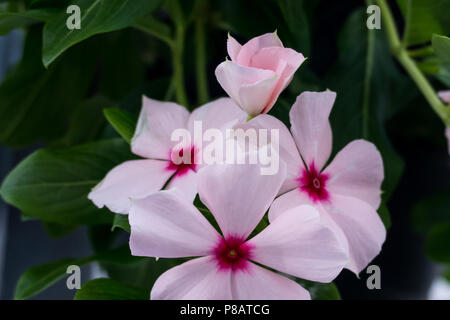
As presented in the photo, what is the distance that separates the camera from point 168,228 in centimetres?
21

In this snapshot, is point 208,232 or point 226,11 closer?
point 208,232

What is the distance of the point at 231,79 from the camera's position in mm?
217

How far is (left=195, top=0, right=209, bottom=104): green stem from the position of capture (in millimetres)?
421

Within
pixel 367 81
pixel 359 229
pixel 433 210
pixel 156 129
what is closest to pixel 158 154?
pixel 156 129

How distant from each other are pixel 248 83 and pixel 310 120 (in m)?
0.04

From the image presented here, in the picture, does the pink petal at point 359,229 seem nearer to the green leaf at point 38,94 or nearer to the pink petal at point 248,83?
the pink petal at point 248,83

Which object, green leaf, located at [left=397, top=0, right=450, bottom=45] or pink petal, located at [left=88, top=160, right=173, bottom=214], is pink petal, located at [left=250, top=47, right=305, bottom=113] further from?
green leaf, located at [left=397, top=0, right=450, bottom=45]

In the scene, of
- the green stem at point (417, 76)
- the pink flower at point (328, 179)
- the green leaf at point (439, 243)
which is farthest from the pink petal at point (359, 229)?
the green leaf at point (439, 243)

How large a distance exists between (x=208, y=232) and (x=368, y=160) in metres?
0.10

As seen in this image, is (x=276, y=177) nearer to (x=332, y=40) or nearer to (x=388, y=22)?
(x=388, y=22)

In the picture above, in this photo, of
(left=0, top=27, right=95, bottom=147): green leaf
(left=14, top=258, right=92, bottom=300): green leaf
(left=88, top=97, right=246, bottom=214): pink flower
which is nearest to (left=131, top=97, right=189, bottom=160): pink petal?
(left=88, top=97, right=246, bottom=214): pink flower

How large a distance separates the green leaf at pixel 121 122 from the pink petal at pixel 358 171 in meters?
0.12

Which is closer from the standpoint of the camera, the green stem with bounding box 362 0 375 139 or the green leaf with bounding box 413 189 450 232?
the green stem with bounding box 362 0 375 139
